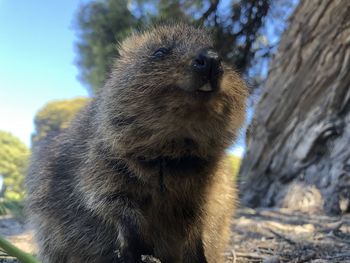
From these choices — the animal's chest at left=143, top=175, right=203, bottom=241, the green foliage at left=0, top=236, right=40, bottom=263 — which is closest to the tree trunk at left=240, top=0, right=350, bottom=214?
the animal's chest at left=143, top=175, right=203, bottom=241

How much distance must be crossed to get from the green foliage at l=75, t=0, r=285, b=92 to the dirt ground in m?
3.13

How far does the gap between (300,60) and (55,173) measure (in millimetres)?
4510

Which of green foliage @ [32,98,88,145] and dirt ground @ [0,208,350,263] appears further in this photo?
green foliage @ [32,98,88,145]

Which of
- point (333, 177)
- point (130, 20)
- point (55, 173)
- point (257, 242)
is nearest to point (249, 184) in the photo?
point (333, 177)

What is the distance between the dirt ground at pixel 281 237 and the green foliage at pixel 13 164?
0.42 meters

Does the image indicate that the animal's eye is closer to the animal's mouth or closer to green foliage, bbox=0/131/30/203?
the animal's mouth

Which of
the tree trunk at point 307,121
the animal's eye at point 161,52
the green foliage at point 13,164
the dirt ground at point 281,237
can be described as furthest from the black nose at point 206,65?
the tree trunk at point 307,121

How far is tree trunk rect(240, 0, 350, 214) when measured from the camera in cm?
609

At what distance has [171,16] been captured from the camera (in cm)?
838

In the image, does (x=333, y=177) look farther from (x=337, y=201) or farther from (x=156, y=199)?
(x=156, y=199)

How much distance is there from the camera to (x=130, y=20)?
9039 mm

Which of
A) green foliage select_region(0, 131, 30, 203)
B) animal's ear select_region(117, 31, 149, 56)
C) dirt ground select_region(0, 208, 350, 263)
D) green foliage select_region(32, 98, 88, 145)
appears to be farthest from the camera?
green foliage select_region(32, 98, 88, 145)

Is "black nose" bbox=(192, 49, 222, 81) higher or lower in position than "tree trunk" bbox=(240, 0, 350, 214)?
lower

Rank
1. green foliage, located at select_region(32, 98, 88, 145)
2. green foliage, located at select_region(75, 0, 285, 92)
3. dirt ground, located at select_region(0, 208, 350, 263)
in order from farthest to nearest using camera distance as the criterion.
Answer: green foliage, located at select_region(32, 98, 88, 145) → green foliage, located at select_region(75, 0, 285, 92) → dirt ground, located at select_region(0, 208, 350, 263)
